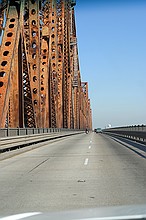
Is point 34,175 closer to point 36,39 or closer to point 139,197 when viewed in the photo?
point 139,197

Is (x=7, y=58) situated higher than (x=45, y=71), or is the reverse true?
(x=45, y=71)

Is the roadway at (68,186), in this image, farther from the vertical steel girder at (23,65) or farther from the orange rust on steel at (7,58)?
the vertical steel girder at (23,65)

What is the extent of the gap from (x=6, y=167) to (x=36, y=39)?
65.0ft

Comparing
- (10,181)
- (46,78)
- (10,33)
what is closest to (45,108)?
(46,78)

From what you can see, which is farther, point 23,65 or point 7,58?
point 23,65

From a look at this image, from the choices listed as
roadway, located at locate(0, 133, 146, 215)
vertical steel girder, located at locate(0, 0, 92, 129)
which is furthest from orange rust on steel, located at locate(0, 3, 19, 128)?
roadway, located at locate(0, 133, 146, 215)

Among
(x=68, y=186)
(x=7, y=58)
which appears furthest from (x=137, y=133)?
(x=68, y=186)

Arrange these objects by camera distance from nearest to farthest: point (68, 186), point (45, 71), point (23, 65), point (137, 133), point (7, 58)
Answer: point (68, 186)
point (7, 58)
point (23, 65)
point (137, 133)
point (45, 71)

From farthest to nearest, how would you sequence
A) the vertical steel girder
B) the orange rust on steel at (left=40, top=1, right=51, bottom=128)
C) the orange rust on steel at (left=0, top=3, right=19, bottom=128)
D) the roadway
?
1. the orange rust on steel at (left=40, top=1, right=51, bottom=128)
2. the vertical steel girder
3. the orange rust on steel at (left=0, top=3, right=19, bottom=128)
4. the roadway

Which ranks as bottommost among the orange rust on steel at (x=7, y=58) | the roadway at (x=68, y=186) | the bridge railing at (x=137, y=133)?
the roadway at (x=68, y=186)

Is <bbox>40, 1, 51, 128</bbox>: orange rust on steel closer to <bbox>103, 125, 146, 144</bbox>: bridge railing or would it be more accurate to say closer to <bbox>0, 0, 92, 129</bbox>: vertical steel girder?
<bbox>0, 0, 92, 129</bbox>: vertical steel girder

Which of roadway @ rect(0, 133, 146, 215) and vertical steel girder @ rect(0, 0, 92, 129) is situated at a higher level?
vertical steel girder @ rect(0, 0, 92, 129)

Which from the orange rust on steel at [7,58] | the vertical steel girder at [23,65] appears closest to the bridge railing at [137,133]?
the vertical steel girder at [23,65]

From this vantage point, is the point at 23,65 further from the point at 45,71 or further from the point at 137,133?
the point at 137,133
